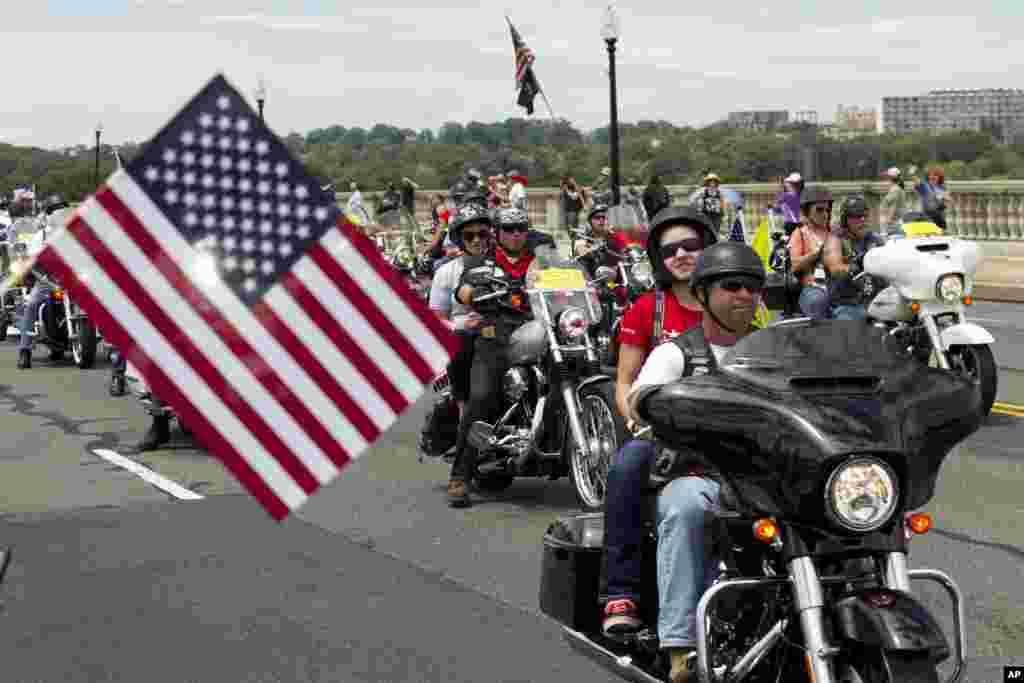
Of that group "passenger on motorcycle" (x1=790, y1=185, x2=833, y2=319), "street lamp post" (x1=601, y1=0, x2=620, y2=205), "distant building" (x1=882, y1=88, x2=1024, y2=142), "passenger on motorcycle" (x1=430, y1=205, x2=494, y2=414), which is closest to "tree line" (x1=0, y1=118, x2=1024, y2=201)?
"street lamp post" (x1=601, y1=0, x2=620, y2=205)

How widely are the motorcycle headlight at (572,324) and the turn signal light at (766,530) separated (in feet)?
16.3

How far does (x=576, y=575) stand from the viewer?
604 centimetres

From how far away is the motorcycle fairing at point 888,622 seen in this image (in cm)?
439

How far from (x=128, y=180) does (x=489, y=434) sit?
588cm

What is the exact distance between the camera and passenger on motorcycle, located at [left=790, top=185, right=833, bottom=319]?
13.7m

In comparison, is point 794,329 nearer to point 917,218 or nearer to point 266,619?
point 266,619

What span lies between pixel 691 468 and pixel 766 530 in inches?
34.4

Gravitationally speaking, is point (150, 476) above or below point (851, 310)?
below

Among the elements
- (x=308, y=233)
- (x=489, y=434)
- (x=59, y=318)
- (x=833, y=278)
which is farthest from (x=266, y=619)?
(x=59, y=318)

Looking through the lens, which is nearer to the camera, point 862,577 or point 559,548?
point 862,577

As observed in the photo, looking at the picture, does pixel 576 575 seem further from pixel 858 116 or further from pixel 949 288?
pixel 858 116

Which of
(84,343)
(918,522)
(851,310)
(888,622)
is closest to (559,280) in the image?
(851,310)

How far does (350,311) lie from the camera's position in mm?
4746

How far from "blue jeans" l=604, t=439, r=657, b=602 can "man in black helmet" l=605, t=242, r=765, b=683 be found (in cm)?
5
